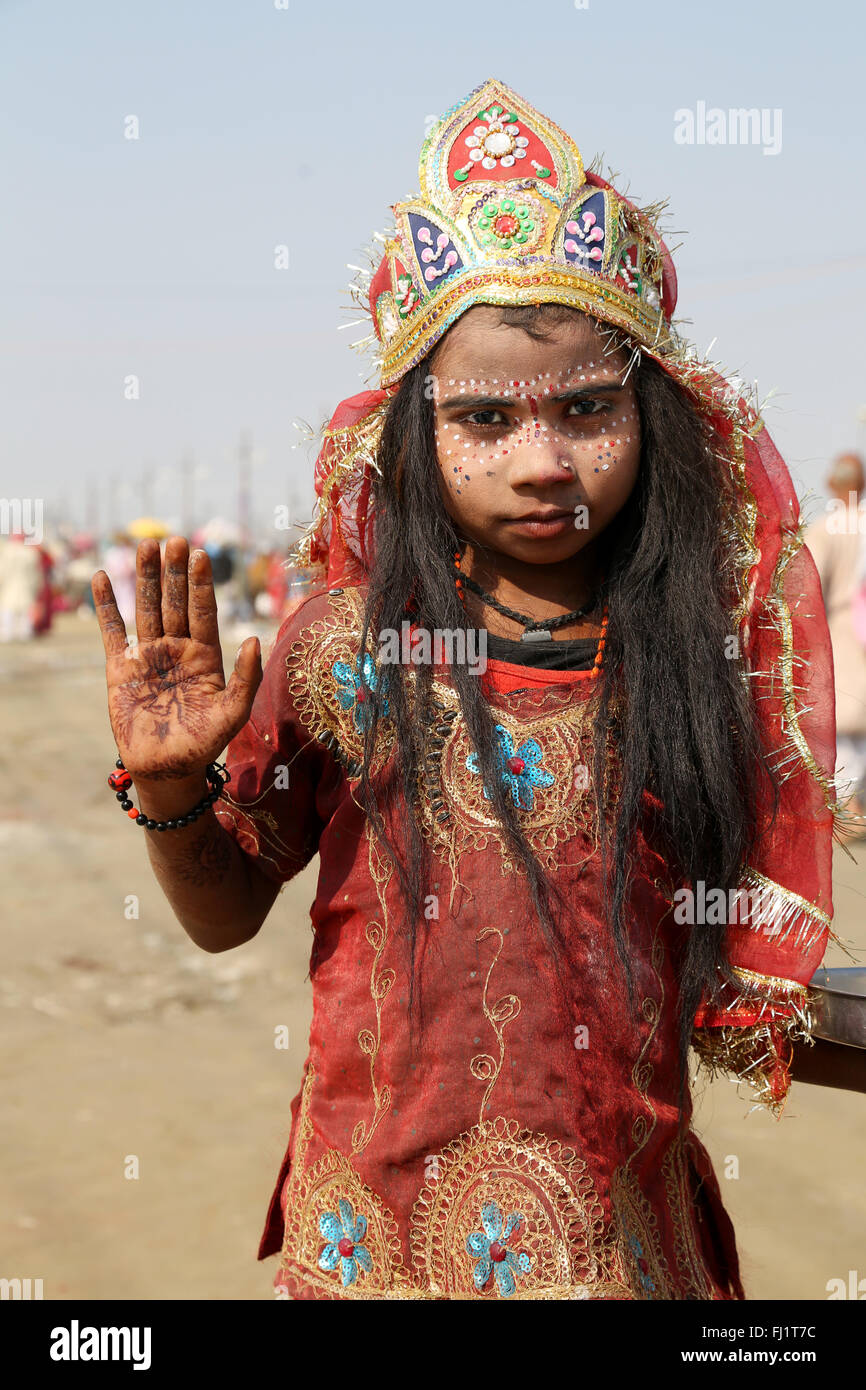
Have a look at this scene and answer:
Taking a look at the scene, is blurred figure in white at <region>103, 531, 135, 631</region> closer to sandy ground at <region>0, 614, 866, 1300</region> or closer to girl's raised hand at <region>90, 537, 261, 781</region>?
sandy ground at <region>0, 614, 866, 1300</region>

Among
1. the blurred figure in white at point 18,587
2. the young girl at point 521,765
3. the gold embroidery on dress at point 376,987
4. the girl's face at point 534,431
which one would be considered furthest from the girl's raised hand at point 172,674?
the blurred figure in white at point 18,587

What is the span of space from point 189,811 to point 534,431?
2.55 feet

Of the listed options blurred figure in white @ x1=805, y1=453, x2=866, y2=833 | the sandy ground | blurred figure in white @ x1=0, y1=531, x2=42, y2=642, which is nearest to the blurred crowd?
blurred figure in white @ x1=0, y1=531, x2=42, y2=642

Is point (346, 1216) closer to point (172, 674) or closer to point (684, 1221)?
point (684, 1221)

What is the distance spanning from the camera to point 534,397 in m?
2.11

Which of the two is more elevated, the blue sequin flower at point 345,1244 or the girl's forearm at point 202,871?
the girl's forearm at point 202,871

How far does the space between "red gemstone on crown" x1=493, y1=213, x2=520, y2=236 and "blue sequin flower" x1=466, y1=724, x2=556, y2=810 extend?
78 centimetres

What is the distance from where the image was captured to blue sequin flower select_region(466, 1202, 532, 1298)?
2.02 metres

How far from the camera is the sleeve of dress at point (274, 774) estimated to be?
2289 mm

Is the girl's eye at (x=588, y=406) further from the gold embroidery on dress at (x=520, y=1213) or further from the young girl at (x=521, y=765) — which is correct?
the gold embroidery on dress at (x=520, y=1213)

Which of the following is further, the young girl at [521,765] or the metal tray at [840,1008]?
the metal tray at [840,1008]

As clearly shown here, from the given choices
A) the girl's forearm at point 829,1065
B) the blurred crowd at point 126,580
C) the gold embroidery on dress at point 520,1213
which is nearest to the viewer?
the gold embroidery on dress at point 520,1213

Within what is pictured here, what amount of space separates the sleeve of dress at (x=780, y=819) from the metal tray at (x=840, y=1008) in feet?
0.12

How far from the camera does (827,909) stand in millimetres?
2246
